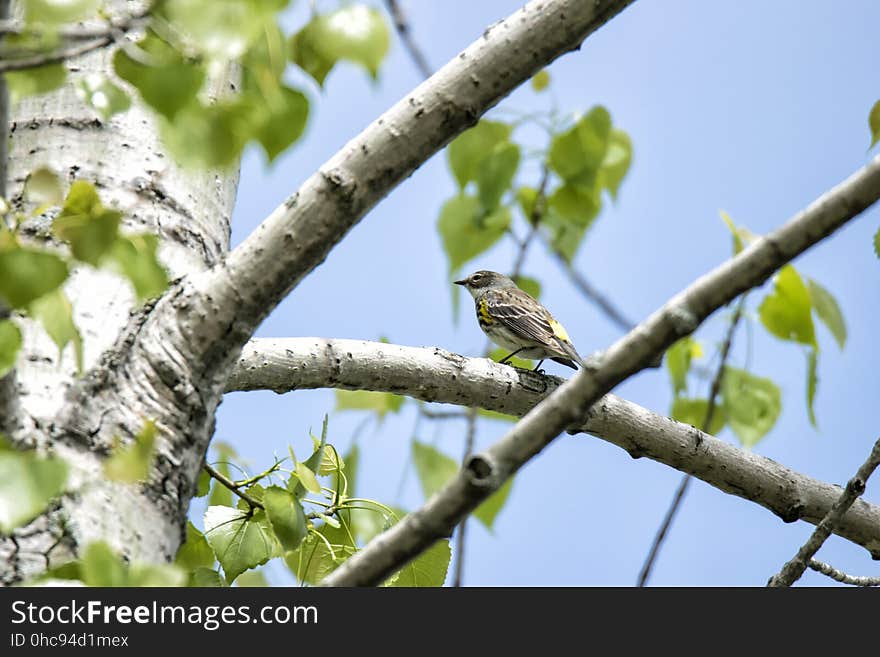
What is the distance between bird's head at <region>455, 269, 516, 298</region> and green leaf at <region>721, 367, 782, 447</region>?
4.58 metres

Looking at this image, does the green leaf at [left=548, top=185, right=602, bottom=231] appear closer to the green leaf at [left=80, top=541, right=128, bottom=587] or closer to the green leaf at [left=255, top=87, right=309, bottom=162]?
the green leaf at [left=255, top=87, right=309, bottom=162]

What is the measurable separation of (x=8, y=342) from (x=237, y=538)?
3.55ft

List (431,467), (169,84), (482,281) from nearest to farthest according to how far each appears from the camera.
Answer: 1. (169,84)
2. (431,467)
3. (482,281)

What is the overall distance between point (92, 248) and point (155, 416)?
68 centimetres

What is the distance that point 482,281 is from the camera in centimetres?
727

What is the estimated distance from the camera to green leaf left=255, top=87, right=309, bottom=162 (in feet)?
4.43

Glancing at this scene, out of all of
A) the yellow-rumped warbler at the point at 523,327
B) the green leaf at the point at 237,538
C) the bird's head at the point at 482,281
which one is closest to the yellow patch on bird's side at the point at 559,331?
the yellow-rumped warbler at the point at 523,327

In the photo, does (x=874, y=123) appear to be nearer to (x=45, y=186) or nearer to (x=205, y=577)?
(x=45, y=186)

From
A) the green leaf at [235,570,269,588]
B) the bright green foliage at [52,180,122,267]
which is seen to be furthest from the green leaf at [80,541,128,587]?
the green leaf at [235,570,269,588]

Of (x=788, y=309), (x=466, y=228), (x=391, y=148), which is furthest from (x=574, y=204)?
(x=788, y=309)

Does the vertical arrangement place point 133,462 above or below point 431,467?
below

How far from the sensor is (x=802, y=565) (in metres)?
2.35

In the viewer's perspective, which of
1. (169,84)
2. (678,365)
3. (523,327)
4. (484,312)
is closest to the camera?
(169,84)

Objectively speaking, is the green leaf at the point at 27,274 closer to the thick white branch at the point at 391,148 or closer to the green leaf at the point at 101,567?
the green leaf at the point at 101,567
